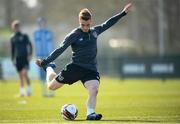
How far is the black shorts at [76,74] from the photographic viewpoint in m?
18.6

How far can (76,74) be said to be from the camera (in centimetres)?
1866

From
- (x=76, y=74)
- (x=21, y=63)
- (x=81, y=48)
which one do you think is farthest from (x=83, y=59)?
(x=21, y=63)

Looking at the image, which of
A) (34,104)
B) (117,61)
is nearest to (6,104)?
(34,104)

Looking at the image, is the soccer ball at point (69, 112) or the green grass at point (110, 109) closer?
the soccer ball at point (69, 112)

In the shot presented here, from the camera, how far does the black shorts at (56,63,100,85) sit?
18.6m

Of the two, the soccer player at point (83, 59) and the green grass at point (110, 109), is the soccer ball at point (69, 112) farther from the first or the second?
the soccer player at point (83, 59)

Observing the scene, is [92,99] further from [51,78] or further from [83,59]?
[51,78]

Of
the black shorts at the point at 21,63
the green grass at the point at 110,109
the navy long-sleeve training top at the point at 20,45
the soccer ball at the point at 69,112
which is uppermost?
the navy long-sleeve training top at the point at 20,45

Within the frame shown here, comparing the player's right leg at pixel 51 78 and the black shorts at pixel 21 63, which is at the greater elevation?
the black shorts at pixel 21 63

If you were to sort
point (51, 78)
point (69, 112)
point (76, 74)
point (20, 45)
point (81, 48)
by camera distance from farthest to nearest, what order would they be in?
1. point (20, 45)
2. point (51, 78)
3. point (76, 74)
4. point (81, 48)
5. point (69, 112)

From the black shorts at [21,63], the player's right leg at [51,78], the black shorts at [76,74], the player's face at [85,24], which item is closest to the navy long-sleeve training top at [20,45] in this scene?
the black shorts at [21,63]

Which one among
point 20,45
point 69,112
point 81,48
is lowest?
point 69,112

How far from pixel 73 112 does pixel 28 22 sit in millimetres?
64122

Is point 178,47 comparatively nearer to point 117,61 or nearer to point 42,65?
point 117,61
